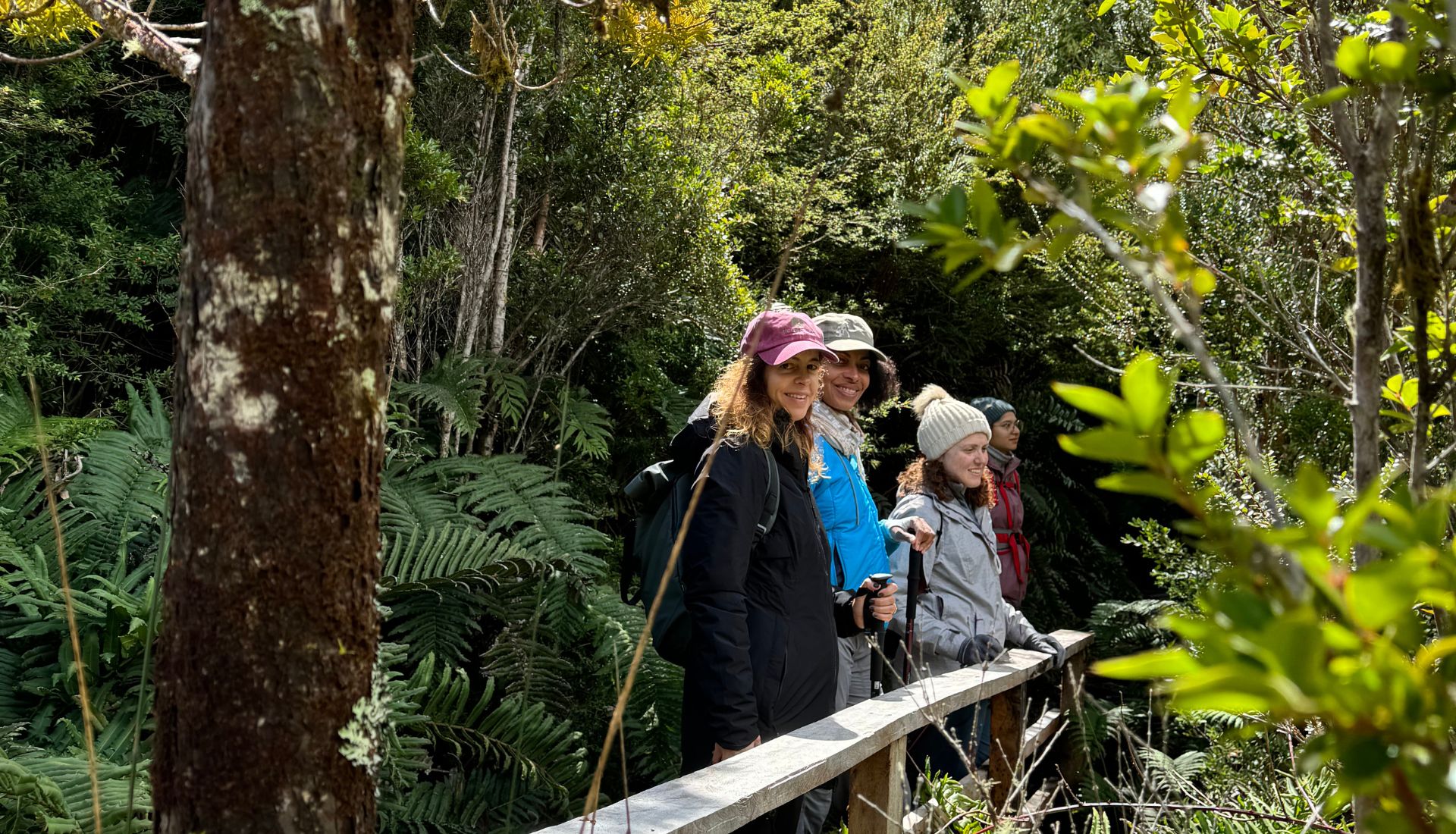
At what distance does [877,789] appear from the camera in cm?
A: 287

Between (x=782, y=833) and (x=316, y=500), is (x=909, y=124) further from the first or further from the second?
(x=316, y=500)

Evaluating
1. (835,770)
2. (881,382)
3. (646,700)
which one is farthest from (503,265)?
(835,770)

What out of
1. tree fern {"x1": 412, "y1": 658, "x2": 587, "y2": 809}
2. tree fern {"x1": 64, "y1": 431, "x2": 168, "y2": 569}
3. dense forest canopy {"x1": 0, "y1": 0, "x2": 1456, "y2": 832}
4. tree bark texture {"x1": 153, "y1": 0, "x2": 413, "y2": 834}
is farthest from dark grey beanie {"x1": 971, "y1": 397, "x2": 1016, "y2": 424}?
tree bark texture {"x1": 153, "y1": 0, "x2": 413, "y2": 834}

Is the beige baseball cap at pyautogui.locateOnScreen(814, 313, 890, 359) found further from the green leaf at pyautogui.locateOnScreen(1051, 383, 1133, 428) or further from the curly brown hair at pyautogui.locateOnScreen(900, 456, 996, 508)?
the green leaf at pyautogui.locateOnScreen(1051, 383, 1133, 428)

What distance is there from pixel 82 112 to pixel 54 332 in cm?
126

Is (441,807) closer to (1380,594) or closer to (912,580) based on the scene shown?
(912,580)

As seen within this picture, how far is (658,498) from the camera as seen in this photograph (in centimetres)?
298

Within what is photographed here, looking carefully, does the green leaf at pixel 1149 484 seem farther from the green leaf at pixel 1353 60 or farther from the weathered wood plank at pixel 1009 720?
the weathered wood plank at pixel 1009 720

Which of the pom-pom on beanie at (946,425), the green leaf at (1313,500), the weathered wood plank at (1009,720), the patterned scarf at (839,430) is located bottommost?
the weathered wood plank at (1009,720)

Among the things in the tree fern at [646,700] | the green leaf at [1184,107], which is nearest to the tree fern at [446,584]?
the tree fern at [646,700]

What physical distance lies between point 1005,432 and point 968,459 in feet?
4.49

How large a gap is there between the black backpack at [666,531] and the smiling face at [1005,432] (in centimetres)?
298

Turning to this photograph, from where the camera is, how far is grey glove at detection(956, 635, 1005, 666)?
161 inches

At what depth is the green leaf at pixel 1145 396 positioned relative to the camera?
24.1 inches
